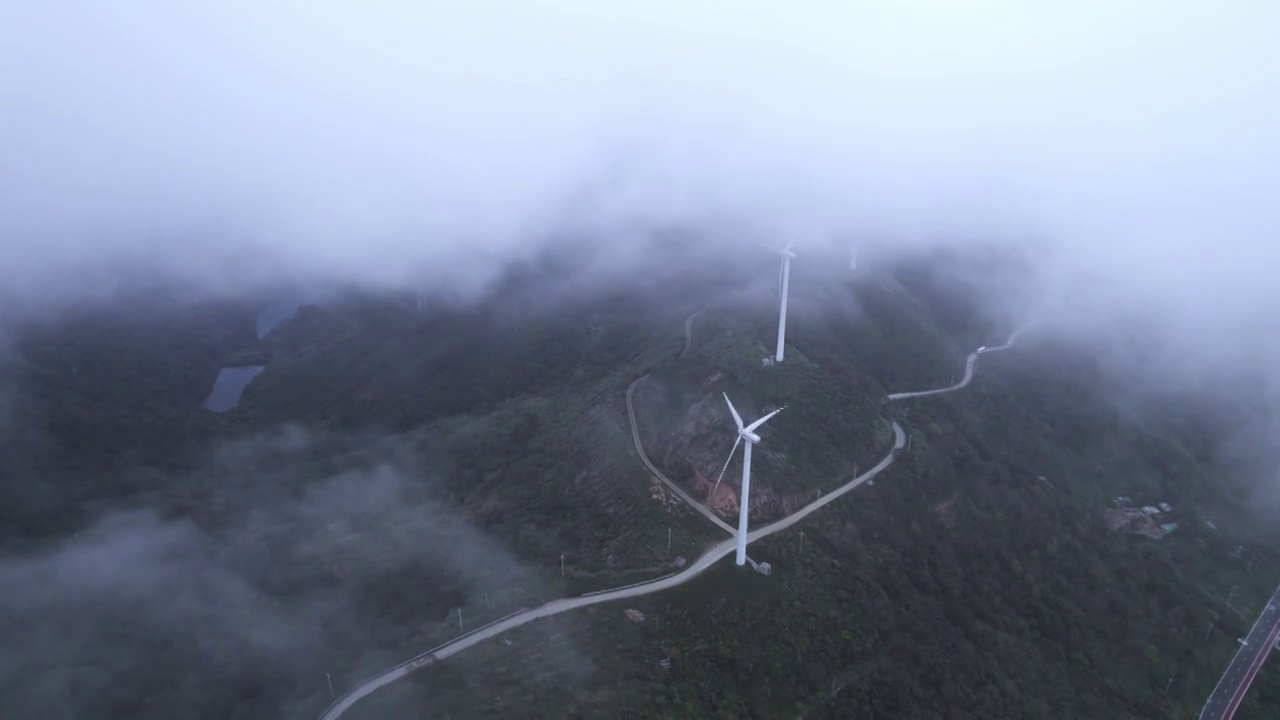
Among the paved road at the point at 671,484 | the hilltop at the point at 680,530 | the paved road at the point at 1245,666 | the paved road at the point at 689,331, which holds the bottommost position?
the paved road at the point at 1245,666

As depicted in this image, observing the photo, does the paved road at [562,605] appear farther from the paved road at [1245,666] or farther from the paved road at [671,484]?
the paved road at [1245,666]

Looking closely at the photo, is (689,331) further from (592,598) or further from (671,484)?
(592,598)

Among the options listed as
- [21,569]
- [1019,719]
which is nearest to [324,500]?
[21,569]

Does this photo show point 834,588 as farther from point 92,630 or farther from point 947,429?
point 92,630

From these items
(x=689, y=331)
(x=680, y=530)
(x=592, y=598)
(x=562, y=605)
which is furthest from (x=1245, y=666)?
(x=689, y=331)

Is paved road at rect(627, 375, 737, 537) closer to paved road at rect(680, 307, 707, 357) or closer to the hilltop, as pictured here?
the hilltop

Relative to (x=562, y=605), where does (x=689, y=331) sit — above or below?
above

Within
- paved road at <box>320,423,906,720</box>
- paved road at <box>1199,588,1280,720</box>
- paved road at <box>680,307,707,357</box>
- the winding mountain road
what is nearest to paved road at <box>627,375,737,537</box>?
the winding mountain road

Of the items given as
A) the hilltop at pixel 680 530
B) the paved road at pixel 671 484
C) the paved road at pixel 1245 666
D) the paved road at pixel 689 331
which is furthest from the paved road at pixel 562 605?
the paved road at pixel 1245 666

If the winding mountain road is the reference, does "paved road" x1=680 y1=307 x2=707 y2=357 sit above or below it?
above
